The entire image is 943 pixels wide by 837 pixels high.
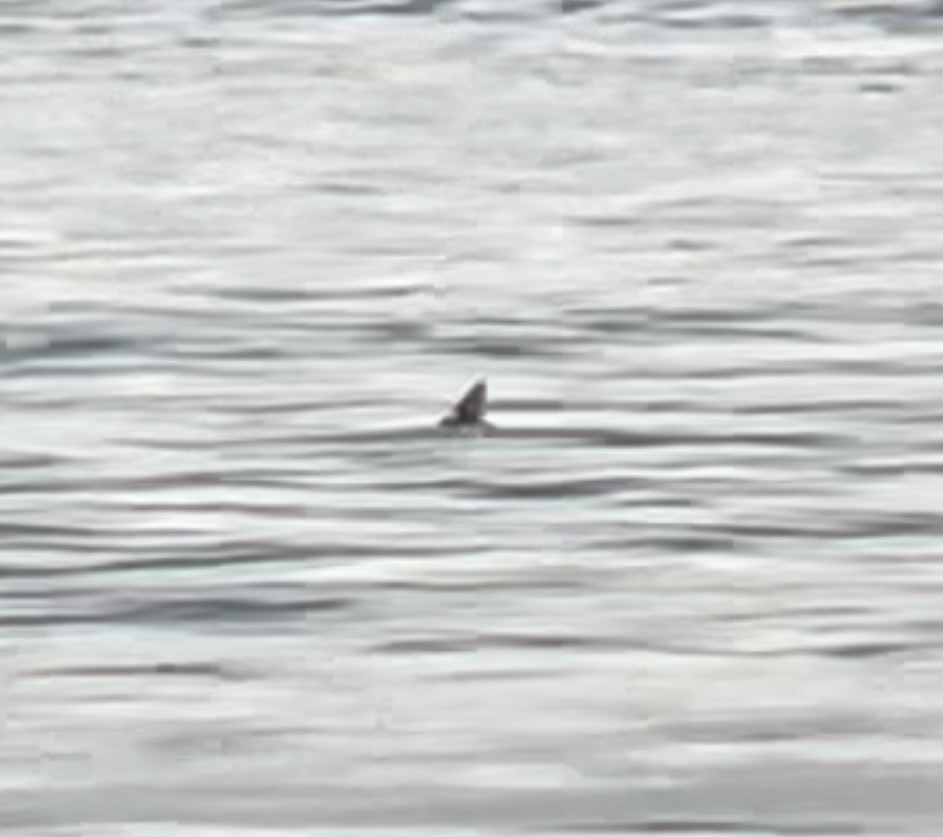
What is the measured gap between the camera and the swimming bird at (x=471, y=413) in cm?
759

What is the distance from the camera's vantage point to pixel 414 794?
520 centimetres

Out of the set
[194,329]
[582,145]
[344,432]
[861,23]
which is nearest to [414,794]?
[344,432]

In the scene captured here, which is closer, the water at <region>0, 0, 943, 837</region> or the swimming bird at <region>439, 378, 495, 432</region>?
the water at <region>0, 0, 943, 837</region>

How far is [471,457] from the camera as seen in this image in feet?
24.1

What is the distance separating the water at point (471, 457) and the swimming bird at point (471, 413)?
4 centimetres

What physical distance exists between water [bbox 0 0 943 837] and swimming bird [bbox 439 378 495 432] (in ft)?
0.14

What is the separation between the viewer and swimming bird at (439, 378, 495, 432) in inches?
299

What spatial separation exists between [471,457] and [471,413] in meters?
0.30

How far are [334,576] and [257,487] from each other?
0.74 m

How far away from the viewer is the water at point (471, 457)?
535 centimetres

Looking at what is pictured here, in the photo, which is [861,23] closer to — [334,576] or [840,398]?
[840,398]

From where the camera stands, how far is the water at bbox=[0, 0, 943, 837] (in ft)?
17.6

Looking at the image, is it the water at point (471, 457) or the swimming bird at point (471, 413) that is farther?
the swimming bird at point (471, 413)

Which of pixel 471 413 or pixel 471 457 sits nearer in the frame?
pixel 471 457
